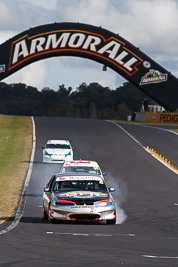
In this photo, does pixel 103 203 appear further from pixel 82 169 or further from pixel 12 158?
pixel 12 158

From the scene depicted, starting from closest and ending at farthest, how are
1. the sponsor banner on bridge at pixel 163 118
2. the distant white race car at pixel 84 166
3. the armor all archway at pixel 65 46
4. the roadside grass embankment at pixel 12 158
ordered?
the roadside grass embankment at pixel 12 158 → the distant white race car at pixel 84 166 → the armor all archway at pixel 65 46 → the sponsor banner on bridge at pixel 163 118

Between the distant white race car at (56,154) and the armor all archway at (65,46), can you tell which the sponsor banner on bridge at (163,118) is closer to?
the armor all archway at (65,46)

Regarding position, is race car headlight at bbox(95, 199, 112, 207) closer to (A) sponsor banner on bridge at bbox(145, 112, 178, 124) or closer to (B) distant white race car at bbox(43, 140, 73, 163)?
(B) distant white race car at bbox(43, 140, 73, 163)

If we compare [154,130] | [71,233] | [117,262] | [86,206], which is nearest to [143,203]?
[86,206]

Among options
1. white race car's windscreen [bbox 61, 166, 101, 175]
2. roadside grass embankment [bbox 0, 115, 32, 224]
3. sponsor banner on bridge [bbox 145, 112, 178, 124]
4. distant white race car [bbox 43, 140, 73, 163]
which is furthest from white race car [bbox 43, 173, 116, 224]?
sponsor banner on bridge [bbox 145, 112, 178, 124]

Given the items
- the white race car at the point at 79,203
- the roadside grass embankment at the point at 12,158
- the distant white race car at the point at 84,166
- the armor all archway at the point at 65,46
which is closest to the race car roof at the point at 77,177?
the white race car at the point at 79,203

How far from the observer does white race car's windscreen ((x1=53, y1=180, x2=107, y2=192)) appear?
18.1m

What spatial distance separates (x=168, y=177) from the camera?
1363 inches

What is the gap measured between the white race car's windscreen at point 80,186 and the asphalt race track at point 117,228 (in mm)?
1015

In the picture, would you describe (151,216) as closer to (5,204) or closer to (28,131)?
Result: (5,204)

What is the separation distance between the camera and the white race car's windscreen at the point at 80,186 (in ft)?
59.5

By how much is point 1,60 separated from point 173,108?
18.9 meters

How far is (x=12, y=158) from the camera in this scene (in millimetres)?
43125

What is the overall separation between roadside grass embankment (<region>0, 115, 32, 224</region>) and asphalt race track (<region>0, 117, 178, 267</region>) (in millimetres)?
662
